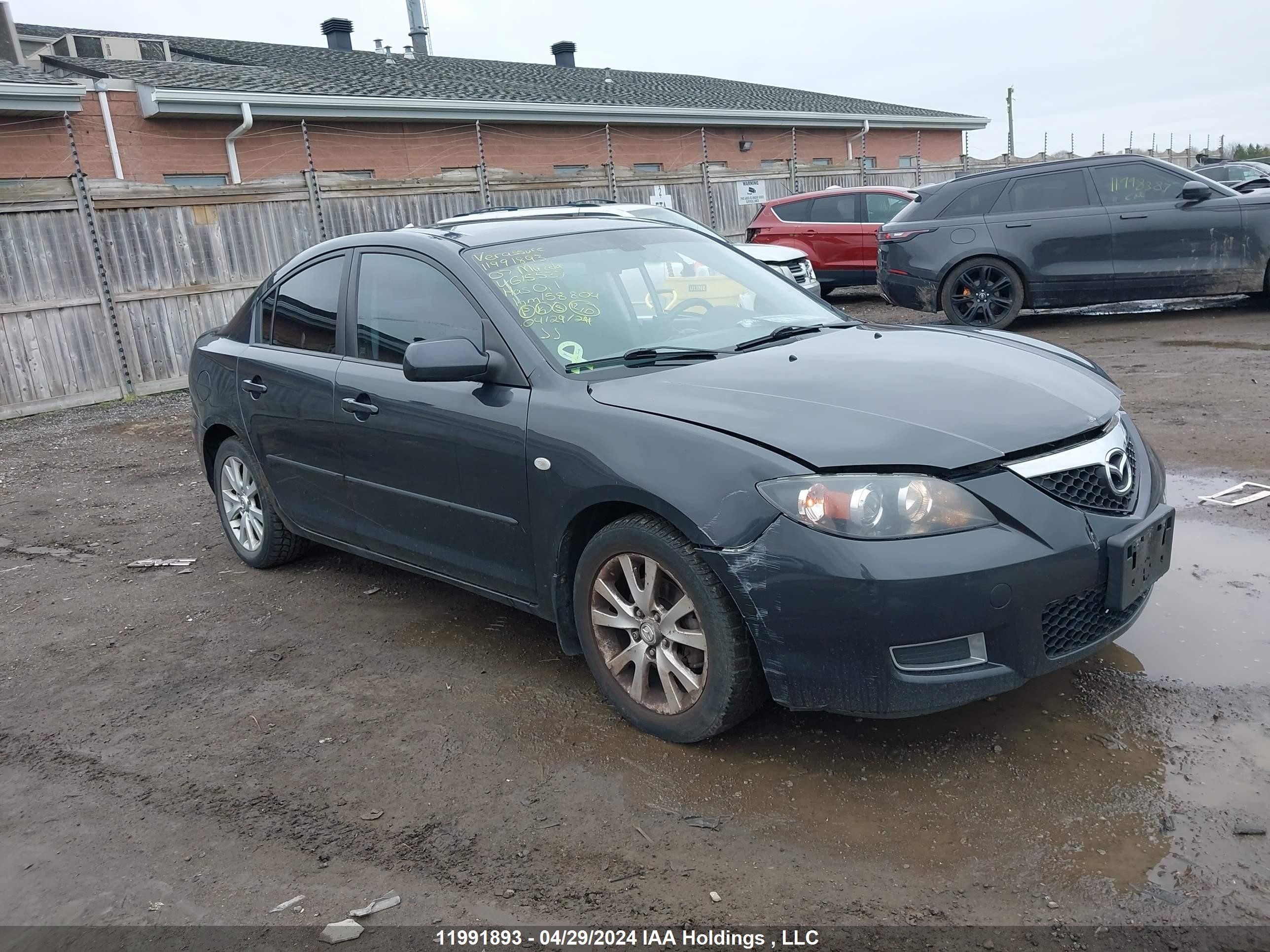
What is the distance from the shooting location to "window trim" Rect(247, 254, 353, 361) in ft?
15.3

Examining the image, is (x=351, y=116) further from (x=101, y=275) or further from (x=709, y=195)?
(x=101, y=275)

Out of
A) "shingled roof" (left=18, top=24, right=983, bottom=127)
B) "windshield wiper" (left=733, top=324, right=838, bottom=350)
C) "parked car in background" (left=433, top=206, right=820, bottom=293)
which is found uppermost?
"shingled roof" (left=18, top=24, right=983, bottom=127)

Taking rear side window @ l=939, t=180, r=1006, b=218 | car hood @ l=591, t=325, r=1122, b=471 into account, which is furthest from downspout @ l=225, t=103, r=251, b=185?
car hood @ l=591, t=325, r=1122, b=471

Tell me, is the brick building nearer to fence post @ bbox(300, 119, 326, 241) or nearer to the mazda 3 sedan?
fence post @ bbox(300, 119, 326, 241)

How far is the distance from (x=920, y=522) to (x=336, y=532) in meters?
2.91

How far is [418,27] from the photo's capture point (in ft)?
101

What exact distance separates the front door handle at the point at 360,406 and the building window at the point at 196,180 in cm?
1386

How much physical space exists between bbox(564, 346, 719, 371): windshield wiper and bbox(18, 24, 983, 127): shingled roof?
50.1ft

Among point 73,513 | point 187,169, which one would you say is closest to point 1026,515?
point 73,513

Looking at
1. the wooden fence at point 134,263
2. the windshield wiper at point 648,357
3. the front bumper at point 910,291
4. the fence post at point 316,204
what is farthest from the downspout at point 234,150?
the windshield wiper at point 648,357

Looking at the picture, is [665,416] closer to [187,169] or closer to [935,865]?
[935,865]

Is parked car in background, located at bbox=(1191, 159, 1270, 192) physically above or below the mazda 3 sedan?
above

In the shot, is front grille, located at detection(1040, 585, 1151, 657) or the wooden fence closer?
front grille, located at detection(1040, 585, 1151, 657)

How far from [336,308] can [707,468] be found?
237 cm
